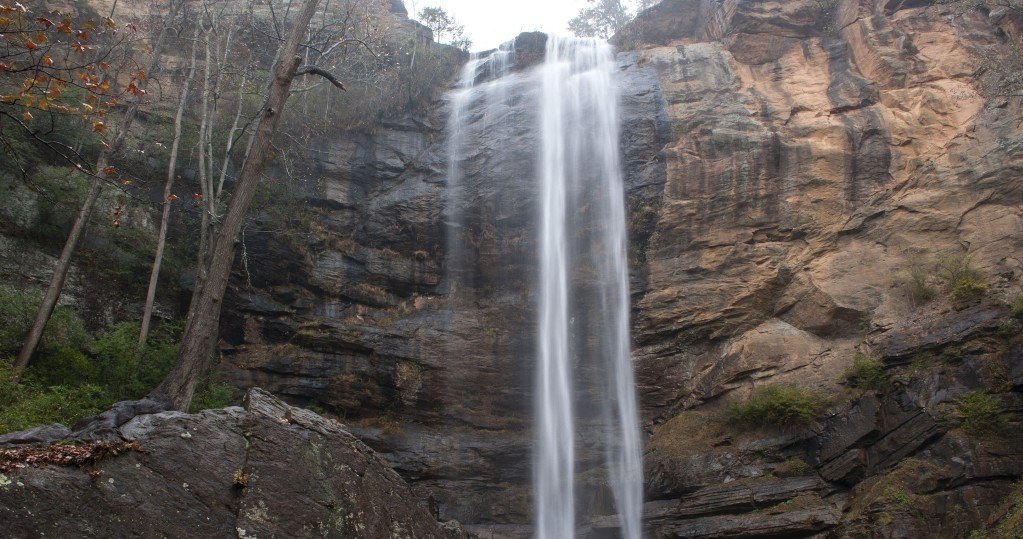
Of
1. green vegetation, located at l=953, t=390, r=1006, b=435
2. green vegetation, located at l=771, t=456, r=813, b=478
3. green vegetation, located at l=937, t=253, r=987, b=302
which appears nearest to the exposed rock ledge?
green vegetation, located at l=771, t=456, r=813, b=478

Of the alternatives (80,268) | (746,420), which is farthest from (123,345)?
(746,420)

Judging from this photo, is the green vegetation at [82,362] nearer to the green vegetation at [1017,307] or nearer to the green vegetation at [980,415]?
the green vegetation at [980,415]

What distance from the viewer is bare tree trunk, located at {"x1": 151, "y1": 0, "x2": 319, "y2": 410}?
8.37 m

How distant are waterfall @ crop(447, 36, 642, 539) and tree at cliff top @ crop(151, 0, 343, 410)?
25.5ft

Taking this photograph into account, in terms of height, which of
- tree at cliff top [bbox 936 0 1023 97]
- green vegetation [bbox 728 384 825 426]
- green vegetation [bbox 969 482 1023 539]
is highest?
tree at cliff top [bbox 936 0 1023 97]

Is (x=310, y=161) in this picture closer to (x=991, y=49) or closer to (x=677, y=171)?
(x=677, y=171)

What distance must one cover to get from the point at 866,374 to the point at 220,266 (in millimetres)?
10741

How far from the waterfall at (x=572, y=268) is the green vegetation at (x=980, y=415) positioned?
556cm

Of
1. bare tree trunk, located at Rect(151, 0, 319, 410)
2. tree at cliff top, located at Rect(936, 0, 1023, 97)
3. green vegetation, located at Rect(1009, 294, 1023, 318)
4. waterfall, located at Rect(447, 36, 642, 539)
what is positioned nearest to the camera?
bare tree trunk, located at Rect(151, 0, 319, 410)

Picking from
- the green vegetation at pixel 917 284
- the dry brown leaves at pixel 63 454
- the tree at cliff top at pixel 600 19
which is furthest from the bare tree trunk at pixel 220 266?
the tree at cliff top at pixel 600 19

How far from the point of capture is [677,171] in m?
16.9

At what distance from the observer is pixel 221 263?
9000 millimetres

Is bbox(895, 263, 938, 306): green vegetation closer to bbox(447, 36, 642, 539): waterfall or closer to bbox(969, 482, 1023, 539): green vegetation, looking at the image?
bbox(969, 482, 1023, 539): green vegetation

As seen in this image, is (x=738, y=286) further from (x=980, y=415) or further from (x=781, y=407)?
(x=980, y=415)
